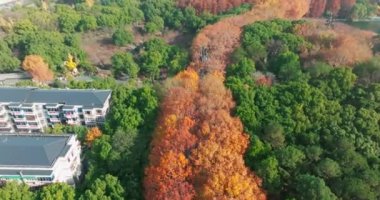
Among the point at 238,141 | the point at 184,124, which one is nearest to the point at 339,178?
the point at 238,141

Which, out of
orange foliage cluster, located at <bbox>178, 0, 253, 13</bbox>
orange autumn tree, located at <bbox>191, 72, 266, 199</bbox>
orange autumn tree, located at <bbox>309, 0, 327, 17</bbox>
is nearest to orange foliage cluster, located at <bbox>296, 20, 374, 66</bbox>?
orange autumn tree, located at <bbox>191, 72, 266, 199</bbox>

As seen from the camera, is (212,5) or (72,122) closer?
(72,122)

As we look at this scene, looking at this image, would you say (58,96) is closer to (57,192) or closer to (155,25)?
(57,192)

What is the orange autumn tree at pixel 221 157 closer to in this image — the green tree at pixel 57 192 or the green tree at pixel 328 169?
the green tree at pixel 328 169

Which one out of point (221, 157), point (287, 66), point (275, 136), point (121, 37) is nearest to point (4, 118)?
point (221, 157)

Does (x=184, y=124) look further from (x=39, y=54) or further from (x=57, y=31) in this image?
(x=57, y=31)

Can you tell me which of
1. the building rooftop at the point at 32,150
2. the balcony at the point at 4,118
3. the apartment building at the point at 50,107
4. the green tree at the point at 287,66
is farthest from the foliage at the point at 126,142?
the green tree at the point at 287,66
